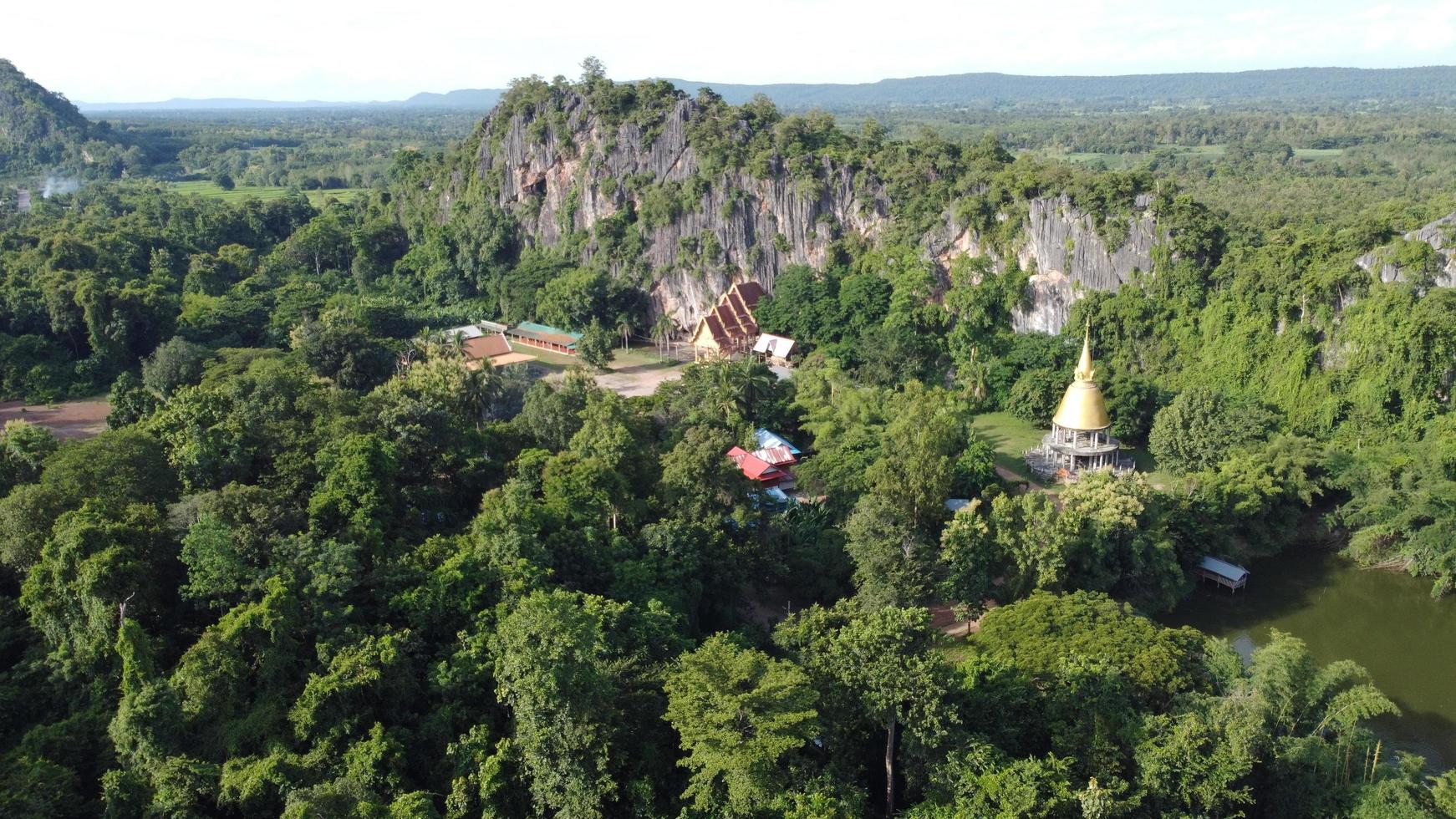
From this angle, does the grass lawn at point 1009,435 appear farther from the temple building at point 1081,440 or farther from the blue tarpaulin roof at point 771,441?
the blue tarpaulin roof at point 771,441

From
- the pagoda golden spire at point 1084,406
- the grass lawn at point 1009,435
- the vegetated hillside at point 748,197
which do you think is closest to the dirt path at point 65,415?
the vegetated hillside at point 748,197

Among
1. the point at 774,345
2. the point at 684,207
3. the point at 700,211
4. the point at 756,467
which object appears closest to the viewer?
the point at 756,467

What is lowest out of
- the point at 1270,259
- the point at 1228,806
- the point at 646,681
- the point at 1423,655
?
the point at 1423,655

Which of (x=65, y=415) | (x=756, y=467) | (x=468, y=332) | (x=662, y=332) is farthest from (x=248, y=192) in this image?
(x=756, y=467)

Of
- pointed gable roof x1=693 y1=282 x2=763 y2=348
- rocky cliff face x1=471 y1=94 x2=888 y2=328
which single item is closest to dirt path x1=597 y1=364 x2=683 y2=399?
pointed gable roof x1=693 y1=282 x2=763 y2=348

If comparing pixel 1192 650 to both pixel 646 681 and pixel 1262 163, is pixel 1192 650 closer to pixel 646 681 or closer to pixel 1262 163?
pixel 646 681

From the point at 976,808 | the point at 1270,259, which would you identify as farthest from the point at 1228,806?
the point at 1270,259

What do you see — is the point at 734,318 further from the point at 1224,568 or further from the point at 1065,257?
the point at 1224,568
